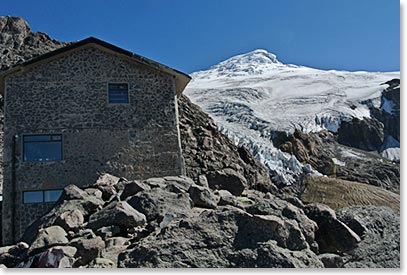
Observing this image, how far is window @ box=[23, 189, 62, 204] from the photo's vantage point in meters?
17.6

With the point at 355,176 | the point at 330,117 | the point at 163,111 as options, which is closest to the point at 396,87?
the point at 330,117

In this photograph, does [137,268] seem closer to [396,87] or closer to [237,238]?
[237,238]

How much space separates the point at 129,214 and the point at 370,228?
15.5 feet

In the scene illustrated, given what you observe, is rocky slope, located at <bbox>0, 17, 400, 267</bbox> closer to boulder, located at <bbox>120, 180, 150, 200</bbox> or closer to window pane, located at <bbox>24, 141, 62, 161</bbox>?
boulder, located at <bbox>120, 180, 150, 200</bbox>

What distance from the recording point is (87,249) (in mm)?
10062

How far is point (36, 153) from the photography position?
17.9 metres

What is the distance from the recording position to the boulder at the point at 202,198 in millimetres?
12867

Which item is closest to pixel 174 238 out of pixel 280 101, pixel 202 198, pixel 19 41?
pixel 202 198

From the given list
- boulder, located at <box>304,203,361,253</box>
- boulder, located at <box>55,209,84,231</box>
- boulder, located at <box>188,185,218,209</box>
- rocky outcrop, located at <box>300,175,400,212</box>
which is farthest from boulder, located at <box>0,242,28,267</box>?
rocky outcrop, located at <box>300,175,400,212</box>

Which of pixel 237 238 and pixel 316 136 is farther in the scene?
pixel 316 136

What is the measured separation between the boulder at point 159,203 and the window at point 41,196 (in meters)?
5.80

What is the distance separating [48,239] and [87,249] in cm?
142

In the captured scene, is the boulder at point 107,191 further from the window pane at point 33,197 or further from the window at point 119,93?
the window at point 119,93

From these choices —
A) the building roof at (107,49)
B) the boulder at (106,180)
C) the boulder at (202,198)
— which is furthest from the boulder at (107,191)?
the building roof at (107,49)
